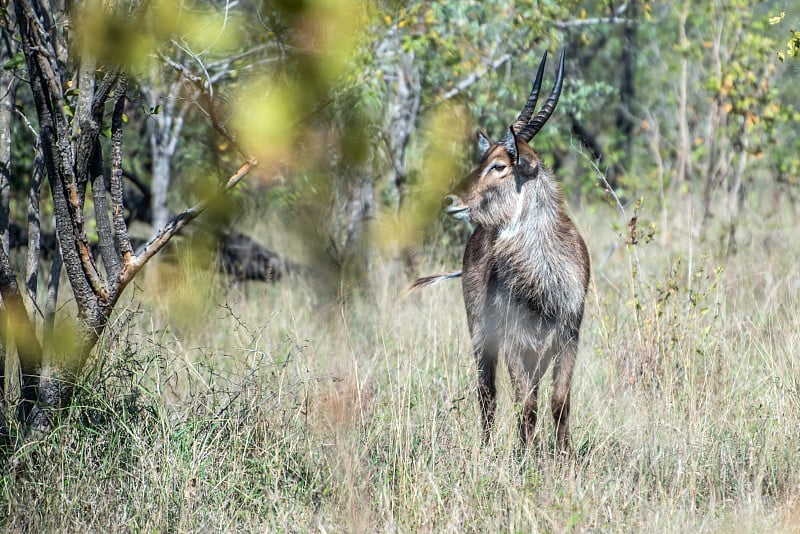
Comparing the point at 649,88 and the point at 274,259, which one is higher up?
the point at 649,88

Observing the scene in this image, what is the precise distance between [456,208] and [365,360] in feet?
3.11

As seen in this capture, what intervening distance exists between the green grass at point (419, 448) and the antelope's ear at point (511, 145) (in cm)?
101

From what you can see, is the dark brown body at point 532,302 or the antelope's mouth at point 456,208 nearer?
the dark brown body at point 532,302

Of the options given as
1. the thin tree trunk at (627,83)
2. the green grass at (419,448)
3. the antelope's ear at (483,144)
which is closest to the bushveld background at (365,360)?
the green grass at (419,448)

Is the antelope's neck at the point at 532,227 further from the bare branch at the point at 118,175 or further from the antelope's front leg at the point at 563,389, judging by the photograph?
the bare branch at the point at 118,175

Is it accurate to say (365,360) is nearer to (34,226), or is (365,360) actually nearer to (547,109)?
(547,109)

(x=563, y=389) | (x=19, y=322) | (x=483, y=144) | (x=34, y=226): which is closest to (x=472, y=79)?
(x=483, y=144)

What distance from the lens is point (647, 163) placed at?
11789 millimetres

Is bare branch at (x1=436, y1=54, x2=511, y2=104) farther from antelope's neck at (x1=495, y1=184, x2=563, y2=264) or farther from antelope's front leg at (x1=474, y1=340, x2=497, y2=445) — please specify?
antelope's front leg at (x1=474, y1=340, x2=497, y2=445)

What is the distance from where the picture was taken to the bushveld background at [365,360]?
11.0ft

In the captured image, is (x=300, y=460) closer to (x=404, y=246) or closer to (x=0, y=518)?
(x=0, y=518)

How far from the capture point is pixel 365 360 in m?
4.97

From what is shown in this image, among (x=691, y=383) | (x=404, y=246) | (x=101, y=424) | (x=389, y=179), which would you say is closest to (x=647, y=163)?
(x=389, y=179)

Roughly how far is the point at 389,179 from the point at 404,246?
138 centimetres
